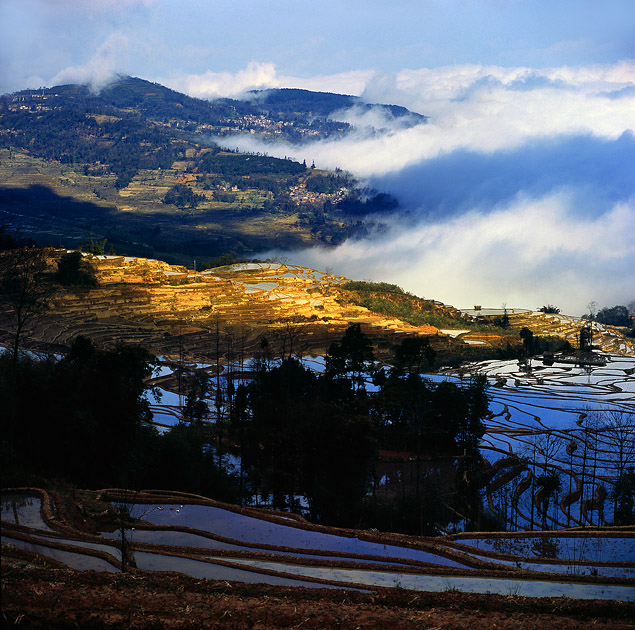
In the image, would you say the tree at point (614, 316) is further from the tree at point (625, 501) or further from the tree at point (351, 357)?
the tree at point (625, 501)

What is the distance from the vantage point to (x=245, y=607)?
925cm

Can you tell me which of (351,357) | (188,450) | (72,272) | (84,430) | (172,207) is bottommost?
(188,450)

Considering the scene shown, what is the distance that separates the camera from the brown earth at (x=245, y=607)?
882 cm

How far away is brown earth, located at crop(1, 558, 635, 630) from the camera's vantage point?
8.82m

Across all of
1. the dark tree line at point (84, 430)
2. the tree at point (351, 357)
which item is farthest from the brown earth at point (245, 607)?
the tree at point (351, 357)

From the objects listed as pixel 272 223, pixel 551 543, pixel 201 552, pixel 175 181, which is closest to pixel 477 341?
Result: pixel 551 543

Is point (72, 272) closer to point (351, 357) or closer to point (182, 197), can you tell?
point (351, 357)

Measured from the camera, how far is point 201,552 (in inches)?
514

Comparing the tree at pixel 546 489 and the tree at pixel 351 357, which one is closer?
the tree at pixel 546 489

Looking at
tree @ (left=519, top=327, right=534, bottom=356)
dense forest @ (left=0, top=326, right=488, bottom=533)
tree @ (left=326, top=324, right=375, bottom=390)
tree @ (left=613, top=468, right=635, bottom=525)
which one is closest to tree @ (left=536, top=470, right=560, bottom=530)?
tree @ (left=613, top=468, right=635, bottom=525)

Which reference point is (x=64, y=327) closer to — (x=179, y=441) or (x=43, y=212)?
(x=179, y=441)

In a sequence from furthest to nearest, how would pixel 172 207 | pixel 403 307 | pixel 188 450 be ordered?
pixel 172 207, pixel 403 307, pixel 188 450

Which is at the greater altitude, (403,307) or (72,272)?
(72,272)

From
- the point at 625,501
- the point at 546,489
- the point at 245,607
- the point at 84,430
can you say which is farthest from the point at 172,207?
the point at 245,607
